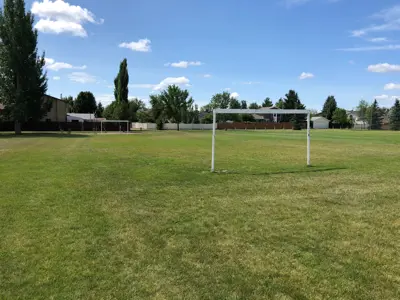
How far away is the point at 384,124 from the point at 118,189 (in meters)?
118

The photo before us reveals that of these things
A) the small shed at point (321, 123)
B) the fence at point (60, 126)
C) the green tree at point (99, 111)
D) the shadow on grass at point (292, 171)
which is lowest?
the shadow on grass at point (292, 171)

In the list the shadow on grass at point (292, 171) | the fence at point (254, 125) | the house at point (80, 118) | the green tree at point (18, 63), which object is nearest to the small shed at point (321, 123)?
the fence at point (254, 125)

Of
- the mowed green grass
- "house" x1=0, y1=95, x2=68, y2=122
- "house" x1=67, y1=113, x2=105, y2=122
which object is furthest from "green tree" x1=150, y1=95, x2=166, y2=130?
the mowed green grass

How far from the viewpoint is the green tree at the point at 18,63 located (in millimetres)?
46406

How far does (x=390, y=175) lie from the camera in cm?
1155

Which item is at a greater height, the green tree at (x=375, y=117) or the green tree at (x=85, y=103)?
the green tree at (x=85, y=103)

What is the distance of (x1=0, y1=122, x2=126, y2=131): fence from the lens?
58916mm

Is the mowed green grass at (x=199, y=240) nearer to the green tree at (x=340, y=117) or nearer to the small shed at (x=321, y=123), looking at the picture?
the small shed at (x=321, y=123)

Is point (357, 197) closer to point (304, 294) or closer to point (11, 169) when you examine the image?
point (304, 294)

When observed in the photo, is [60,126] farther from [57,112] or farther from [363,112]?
[363,112]

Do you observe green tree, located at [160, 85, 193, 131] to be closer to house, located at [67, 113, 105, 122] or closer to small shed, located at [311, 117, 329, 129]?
house, located at [67, 113, 105, 122]

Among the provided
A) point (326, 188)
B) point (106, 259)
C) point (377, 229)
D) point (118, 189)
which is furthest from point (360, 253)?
point (118, 189)

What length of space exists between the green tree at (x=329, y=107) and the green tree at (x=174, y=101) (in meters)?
58.2

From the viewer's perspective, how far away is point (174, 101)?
85812 mm
